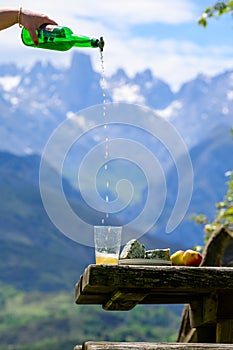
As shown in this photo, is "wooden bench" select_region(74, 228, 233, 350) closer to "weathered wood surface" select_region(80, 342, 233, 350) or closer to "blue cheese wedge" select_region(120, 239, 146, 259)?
"weathered wood surface" select_region(80, 342, 233, 350)

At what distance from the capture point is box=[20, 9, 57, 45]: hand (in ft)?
9.33

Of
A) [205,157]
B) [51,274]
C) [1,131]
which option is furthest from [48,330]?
[1,131]

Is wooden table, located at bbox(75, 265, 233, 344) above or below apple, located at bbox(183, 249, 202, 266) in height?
below

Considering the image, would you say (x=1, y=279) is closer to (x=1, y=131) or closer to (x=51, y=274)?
(x=51, y=274)

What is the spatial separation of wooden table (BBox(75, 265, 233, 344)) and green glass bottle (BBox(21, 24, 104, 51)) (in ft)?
2.49

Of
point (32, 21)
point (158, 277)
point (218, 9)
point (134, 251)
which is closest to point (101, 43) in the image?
point (32, 21)

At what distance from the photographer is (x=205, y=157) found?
153 meters

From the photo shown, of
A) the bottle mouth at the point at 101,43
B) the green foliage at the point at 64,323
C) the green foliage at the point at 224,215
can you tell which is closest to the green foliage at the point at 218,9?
the green foliage at the point at 224,215

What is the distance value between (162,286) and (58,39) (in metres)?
0.89

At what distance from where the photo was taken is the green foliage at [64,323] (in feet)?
262

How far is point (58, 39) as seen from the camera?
313 centimetres

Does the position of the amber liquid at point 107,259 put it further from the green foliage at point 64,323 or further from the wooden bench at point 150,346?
the green foliage at point 64,323

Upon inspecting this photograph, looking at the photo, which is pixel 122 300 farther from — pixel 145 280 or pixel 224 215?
pixel 224 215

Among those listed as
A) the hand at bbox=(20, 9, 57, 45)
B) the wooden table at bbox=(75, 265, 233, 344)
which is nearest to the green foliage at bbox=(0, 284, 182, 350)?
the wooden table at bbox=(75, 265, 233, 344)
